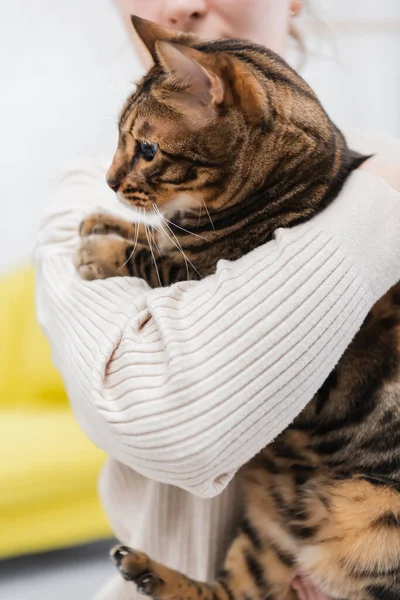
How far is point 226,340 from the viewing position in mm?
735

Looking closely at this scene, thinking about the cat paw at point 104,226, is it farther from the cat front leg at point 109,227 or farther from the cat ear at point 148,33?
the cat ear at point 148,33

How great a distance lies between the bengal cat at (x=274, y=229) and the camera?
33.9 inches

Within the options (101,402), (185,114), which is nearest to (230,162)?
(185,114)

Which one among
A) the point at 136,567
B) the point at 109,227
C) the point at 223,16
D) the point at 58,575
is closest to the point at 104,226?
the point at 109,227

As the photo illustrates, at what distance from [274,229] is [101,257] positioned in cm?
26

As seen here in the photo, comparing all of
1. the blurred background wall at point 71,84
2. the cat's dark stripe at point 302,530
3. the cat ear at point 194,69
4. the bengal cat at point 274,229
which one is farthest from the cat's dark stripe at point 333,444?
the blurred background wall at point 71,84

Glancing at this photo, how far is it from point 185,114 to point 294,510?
21.5 inches

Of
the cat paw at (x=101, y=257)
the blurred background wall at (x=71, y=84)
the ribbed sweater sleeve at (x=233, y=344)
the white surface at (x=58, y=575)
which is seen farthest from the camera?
the blurred background wall at (x=71, y=84)

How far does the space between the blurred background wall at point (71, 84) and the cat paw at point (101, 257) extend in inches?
Result: 71.3

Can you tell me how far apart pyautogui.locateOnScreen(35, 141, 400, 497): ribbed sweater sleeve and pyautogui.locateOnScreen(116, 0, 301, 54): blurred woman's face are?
366 mm

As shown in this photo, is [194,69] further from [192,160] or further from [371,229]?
[371,229]

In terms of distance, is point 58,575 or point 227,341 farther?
point 58,575

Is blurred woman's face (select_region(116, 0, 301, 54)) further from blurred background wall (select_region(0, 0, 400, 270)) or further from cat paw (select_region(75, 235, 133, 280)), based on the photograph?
blurred background wall (select_region(0, 0, 400, 270))

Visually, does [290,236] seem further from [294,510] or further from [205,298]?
[294,510]
